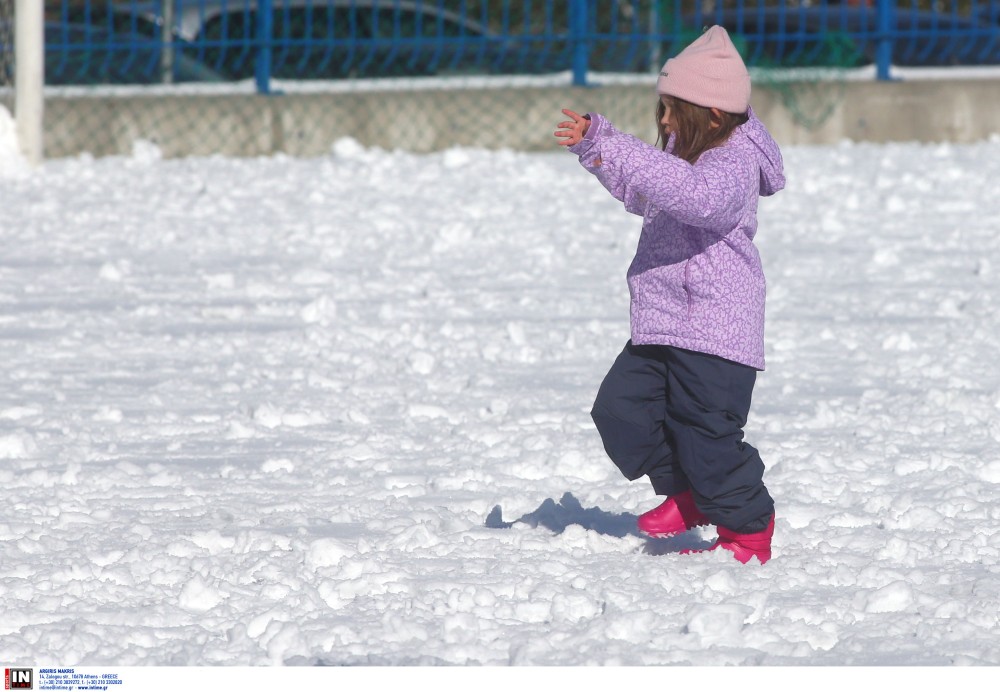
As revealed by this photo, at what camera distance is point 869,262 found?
248 inches

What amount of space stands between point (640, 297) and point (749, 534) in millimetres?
502

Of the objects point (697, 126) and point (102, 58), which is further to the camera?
point (102, 58)

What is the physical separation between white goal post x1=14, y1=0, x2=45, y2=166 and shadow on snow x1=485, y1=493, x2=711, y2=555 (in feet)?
20.2

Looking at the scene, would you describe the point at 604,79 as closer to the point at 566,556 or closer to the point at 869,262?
the point at 869,262

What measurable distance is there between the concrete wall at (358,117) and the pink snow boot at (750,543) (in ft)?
22.1

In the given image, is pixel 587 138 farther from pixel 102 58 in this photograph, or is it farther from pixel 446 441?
pixel 102 58

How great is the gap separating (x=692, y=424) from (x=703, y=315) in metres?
0.21

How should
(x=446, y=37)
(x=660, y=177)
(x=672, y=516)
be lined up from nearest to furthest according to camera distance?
(x=660, y=177) → (x=672, y=516) → (x=446, y=37)

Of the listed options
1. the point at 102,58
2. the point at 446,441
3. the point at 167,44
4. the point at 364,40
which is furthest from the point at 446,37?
the point at 446,441

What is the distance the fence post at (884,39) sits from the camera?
378 inches

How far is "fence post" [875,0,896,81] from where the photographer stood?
960 cm

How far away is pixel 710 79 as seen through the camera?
9.32ft
